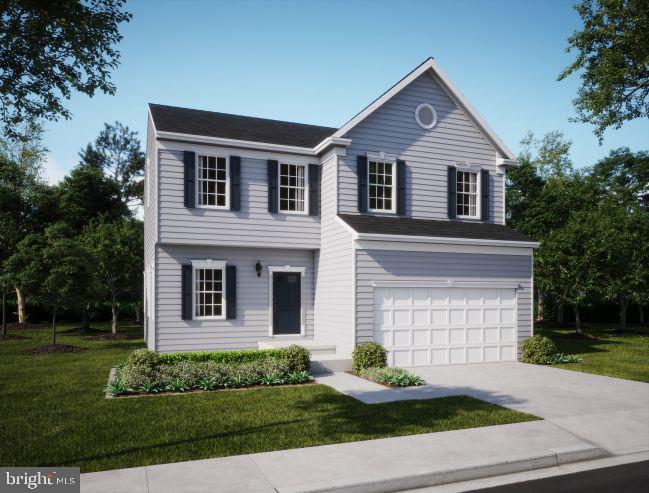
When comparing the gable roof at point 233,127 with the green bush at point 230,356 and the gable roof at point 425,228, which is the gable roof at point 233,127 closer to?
the gable roof at point 425,228

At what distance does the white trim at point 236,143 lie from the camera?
16.0m

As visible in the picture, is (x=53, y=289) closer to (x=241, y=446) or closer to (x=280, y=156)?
(x=280, y=156)

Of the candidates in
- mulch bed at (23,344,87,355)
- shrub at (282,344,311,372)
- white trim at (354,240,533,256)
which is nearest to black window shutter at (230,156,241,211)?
white trim at (354,240,533,256)

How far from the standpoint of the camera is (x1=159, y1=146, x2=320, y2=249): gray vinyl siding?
16.2 metres

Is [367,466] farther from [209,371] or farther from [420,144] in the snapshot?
[420,144]

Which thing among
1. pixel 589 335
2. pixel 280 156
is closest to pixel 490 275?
pixel 280 156

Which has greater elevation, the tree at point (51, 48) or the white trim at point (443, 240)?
the tree at point (51, 48)

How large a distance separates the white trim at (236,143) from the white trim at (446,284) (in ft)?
18.4

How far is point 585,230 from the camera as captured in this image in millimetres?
24594

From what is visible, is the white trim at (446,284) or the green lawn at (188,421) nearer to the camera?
the green lawn at (188,421)

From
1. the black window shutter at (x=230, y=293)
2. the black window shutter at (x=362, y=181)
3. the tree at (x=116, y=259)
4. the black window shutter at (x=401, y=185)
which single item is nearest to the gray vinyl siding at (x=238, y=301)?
the black window shutter at (x=230, y=293)

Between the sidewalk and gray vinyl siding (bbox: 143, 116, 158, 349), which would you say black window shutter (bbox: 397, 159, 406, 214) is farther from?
the sidewalk

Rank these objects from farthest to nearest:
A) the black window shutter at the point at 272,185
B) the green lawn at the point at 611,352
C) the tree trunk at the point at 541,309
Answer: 1. the tree trunk at the point at 541,309
2. the black window shutter at the point at 272,185
3. the green lawn at the point at 611,352

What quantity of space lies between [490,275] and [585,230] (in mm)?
10898
